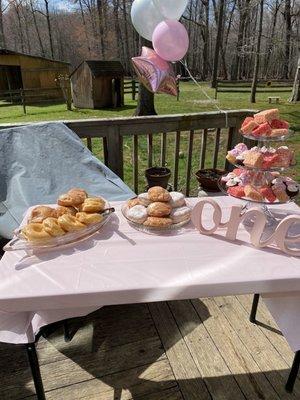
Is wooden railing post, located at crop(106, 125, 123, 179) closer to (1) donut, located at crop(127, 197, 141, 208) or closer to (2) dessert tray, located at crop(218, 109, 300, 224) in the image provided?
(1) donut, located at crop(127, 197, 141, 208)

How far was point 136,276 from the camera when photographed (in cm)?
121

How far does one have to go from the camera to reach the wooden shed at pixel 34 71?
52.0ft

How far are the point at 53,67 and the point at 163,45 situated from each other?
17437 mm

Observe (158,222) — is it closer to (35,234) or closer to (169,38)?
(35,234)

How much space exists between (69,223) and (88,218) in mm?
99

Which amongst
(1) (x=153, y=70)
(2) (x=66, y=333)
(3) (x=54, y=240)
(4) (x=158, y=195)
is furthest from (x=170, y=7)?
(2) (x=66, y=333)

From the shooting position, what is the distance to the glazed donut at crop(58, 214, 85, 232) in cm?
138

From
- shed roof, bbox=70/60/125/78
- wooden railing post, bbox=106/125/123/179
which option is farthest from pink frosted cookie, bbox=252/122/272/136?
shed roof, bbox=70/60/125/78

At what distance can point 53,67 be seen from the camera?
17.2 m

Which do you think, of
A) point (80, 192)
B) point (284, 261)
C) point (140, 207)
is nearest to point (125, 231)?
point (140, 207)

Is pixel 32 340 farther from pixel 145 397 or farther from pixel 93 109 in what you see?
pixel 93 109

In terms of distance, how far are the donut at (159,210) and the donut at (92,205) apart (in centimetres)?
24

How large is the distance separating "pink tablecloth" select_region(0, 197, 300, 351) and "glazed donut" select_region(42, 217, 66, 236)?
0.28ft

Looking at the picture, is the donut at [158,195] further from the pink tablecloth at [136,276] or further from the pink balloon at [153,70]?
the pink balloon at [153,70]
